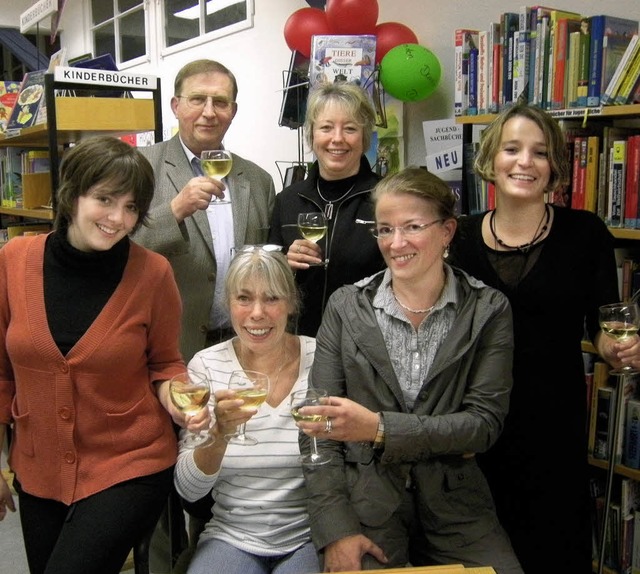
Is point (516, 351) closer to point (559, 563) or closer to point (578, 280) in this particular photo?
point (578, 280)

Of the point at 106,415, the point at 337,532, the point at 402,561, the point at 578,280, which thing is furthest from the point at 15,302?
the point at 578,280

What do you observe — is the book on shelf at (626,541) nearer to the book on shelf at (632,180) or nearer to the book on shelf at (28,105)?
the book on shelf at (632,180)

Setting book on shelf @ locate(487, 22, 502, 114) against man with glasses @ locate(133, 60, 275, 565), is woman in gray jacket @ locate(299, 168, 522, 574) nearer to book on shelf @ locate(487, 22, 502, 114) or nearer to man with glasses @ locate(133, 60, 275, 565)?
man with glasses @ locate(133, 60, 275, 565)

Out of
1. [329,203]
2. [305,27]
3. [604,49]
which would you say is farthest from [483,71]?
[305,27]

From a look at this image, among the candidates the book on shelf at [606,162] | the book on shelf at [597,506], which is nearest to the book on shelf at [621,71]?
the book on shelf at [606,162]

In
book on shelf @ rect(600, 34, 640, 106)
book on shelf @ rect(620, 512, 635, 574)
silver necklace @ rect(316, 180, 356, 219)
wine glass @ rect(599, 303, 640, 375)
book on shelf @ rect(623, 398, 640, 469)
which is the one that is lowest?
book on shelf @ rect(620, 512, 635, 574)

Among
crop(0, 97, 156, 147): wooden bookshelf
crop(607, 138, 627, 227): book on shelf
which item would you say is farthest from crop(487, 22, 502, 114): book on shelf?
crop(0, 97, 156, 147): wooden bookshelf

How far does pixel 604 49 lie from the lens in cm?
248

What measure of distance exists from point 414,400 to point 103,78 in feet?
8.02

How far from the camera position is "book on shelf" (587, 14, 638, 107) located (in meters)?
2.47

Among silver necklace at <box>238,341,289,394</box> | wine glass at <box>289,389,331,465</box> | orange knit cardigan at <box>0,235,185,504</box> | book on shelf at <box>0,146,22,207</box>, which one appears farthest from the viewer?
book on shelf at <box>0,146,22,207</box>

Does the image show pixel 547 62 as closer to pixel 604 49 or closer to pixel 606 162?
pixel 604 49

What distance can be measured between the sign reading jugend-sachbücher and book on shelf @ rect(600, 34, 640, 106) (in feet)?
7.00

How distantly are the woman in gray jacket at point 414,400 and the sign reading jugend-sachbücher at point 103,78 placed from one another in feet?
6.71
